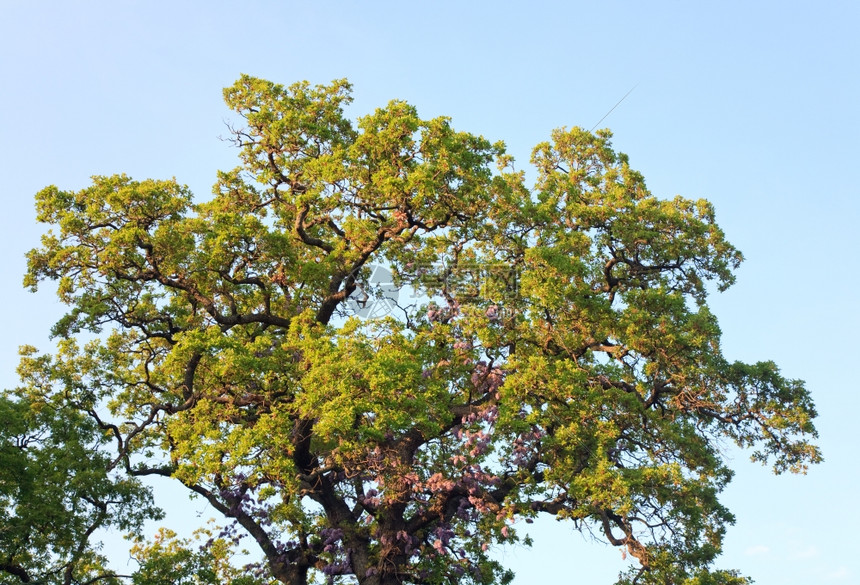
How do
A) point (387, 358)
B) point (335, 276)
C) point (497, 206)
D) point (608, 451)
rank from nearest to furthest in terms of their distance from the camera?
point (387, 358), point (608, 451), point (497, 206), point (335, 276)

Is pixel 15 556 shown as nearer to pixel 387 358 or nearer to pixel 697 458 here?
pixel 387 358

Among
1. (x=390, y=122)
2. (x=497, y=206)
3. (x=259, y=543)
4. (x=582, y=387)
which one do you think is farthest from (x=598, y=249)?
(x=259, y=543)

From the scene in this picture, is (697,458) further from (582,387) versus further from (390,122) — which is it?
(390,122)

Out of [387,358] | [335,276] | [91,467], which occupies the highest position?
[335,276]

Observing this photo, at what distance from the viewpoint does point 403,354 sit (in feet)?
53.3

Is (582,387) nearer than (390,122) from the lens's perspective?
Yes

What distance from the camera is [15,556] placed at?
16.2 m

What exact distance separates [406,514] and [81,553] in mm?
6884

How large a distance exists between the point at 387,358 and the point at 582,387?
4020 millimetres

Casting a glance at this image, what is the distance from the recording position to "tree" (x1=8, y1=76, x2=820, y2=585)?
16062 millimetres

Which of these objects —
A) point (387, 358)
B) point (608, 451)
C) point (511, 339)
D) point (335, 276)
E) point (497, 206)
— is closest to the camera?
point (387, 358)

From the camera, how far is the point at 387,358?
15570 millimetres

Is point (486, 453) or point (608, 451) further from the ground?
point (486, 453)

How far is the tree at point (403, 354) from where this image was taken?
52.7ft
